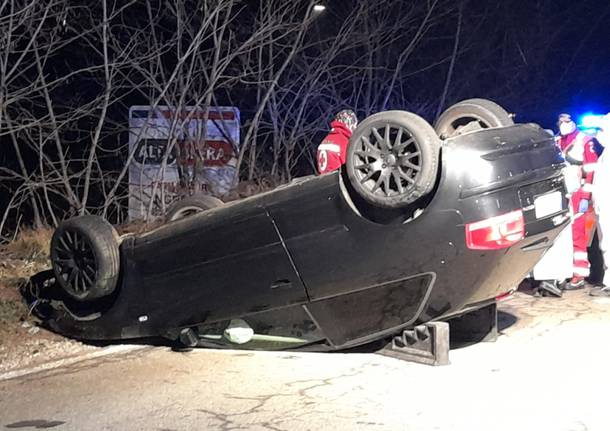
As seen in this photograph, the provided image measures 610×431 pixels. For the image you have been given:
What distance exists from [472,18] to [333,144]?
12273 millimetres

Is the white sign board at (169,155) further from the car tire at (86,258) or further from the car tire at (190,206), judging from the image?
the car tire at (86,258)

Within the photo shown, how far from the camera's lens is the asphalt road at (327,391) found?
4.79 meters

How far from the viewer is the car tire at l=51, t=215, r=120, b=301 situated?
6.49 metres

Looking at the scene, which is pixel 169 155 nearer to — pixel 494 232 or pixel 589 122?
pixel 589 122

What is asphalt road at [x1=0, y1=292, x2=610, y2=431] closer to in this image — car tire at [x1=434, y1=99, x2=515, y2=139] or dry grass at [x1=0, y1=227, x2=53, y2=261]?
car tire at [x1=434, y1=99, x2=515, y2=139]

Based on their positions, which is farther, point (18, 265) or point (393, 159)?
point (18, 265)

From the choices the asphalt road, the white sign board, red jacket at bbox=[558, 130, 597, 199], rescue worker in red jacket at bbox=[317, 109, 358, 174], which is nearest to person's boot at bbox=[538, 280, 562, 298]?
red jacket at bbox=[558, 130, 597, 199]

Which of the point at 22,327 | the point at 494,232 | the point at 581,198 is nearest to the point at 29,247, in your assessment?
the point at 22,327

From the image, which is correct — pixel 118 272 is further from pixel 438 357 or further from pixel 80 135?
pixel 80 135

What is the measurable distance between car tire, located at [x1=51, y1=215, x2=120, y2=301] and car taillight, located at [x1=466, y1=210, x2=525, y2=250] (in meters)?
2.91

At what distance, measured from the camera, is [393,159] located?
541 centimetres

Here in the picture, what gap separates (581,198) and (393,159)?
453 centimetres

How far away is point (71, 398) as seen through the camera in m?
5.45

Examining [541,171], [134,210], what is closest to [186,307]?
[541,171]
